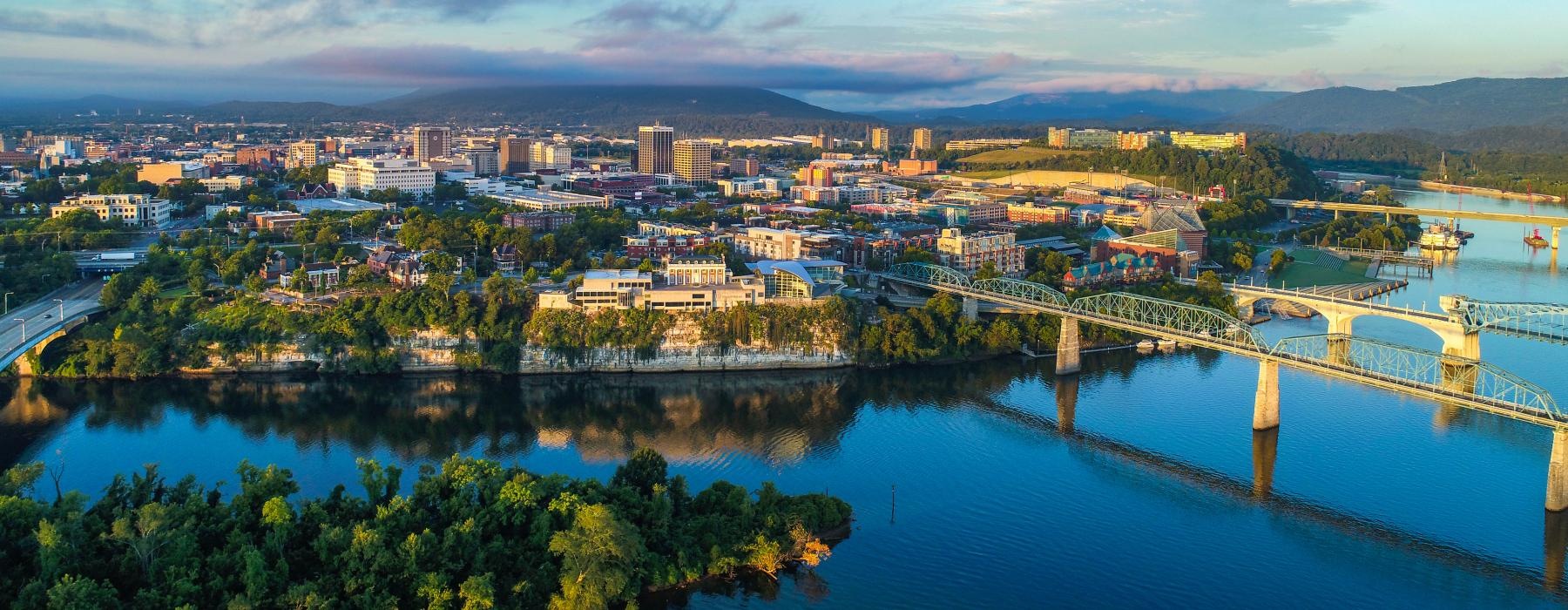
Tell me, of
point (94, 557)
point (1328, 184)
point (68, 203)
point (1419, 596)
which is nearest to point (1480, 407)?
point (1419, 596)

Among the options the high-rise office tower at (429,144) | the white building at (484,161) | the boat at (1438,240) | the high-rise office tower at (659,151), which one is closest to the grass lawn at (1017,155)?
the high-rise office tower at (659,151)

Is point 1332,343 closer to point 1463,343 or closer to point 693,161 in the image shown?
point 1463,343

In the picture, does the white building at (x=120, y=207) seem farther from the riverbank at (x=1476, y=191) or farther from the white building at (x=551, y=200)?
the riverbank at (x=1476, y=191)

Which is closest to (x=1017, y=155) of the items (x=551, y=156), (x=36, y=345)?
(x=551, y=156)

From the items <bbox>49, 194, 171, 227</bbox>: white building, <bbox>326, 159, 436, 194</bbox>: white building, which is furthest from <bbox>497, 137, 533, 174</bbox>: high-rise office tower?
<bbox>49, 194, 171, 227</bbox>: white building

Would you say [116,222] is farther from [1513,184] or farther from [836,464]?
[1513,184]
